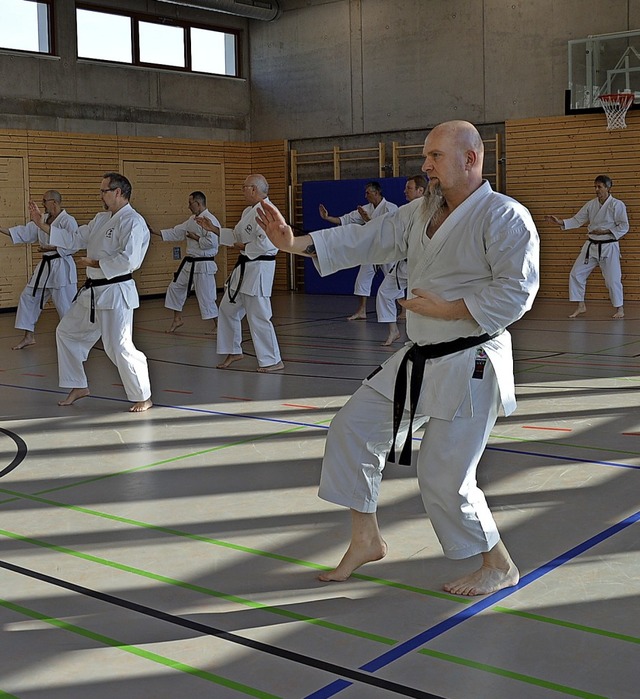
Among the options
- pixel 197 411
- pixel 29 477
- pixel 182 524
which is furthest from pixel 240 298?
pixel 182 524

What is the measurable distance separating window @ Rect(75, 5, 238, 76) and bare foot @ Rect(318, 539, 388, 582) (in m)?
14.1

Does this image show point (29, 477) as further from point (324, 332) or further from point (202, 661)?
point (324, 332)

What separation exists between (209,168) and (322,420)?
1249 cm

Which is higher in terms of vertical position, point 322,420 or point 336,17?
point 336,17

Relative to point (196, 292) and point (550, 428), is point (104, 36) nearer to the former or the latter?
point (196, 292)

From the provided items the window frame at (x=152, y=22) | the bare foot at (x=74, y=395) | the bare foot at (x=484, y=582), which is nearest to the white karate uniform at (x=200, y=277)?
the bare foot at (x=74, y=395)

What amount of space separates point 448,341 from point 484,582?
0.88 m

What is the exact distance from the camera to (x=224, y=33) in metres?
18.0

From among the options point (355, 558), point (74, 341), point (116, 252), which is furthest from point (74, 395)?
point (355, 558)

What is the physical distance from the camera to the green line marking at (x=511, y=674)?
2599 mm

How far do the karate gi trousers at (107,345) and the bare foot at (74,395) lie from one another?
0.07 metres

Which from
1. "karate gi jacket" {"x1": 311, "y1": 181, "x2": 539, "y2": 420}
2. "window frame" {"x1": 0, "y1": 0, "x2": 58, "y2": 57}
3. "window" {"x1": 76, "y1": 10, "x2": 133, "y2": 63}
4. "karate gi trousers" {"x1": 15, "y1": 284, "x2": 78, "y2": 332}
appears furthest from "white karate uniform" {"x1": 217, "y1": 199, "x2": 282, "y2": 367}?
"window" {"x1": 76, "y1": 10, "x2": 133, "y2": 63}

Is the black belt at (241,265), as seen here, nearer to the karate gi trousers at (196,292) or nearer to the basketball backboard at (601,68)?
the karate gi trousers at (196,292)

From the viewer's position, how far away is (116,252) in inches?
270
